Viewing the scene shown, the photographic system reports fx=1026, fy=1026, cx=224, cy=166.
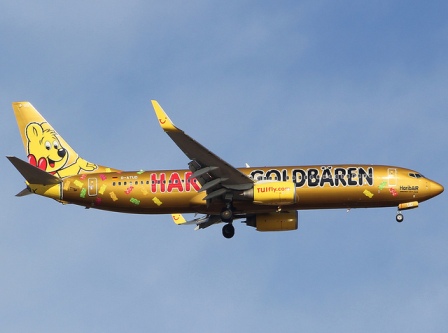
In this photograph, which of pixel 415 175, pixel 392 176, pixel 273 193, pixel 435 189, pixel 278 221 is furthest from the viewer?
pixel 278 221

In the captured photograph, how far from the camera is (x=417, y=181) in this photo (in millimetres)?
73250

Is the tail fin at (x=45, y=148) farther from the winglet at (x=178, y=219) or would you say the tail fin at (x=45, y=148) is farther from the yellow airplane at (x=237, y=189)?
the winglet at (x=178, y=219)

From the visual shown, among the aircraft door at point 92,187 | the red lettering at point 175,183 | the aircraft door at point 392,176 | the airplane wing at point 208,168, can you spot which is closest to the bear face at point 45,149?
the aircraft door at point 92,187

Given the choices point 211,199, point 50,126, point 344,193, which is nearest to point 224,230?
point 211,199

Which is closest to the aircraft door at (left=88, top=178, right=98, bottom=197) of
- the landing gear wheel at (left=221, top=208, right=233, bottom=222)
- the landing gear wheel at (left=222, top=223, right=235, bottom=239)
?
the landing gear wheel at (left=221, top=208, right=233, bottom=222)

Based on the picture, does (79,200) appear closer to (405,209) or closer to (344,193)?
(344,193)

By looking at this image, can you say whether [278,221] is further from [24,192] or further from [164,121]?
[24,192]

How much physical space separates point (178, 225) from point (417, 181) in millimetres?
19254

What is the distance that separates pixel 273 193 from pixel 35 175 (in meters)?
16.9

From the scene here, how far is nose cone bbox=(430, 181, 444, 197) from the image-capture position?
73438 millimetres

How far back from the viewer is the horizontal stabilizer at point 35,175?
2783 inches

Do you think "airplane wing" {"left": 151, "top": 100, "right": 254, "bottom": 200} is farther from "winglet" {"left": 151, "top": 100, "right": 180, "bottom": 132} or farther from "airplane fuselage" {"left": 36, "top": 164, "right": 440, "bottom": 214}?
"airplane fuselage" {"left": 36, "top": 164, "right": 440, "bottom": 214}

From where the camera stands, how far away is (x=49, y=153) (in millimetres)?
77312

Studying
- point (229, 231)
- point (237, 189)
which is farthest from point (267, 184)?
point (229, 231)
